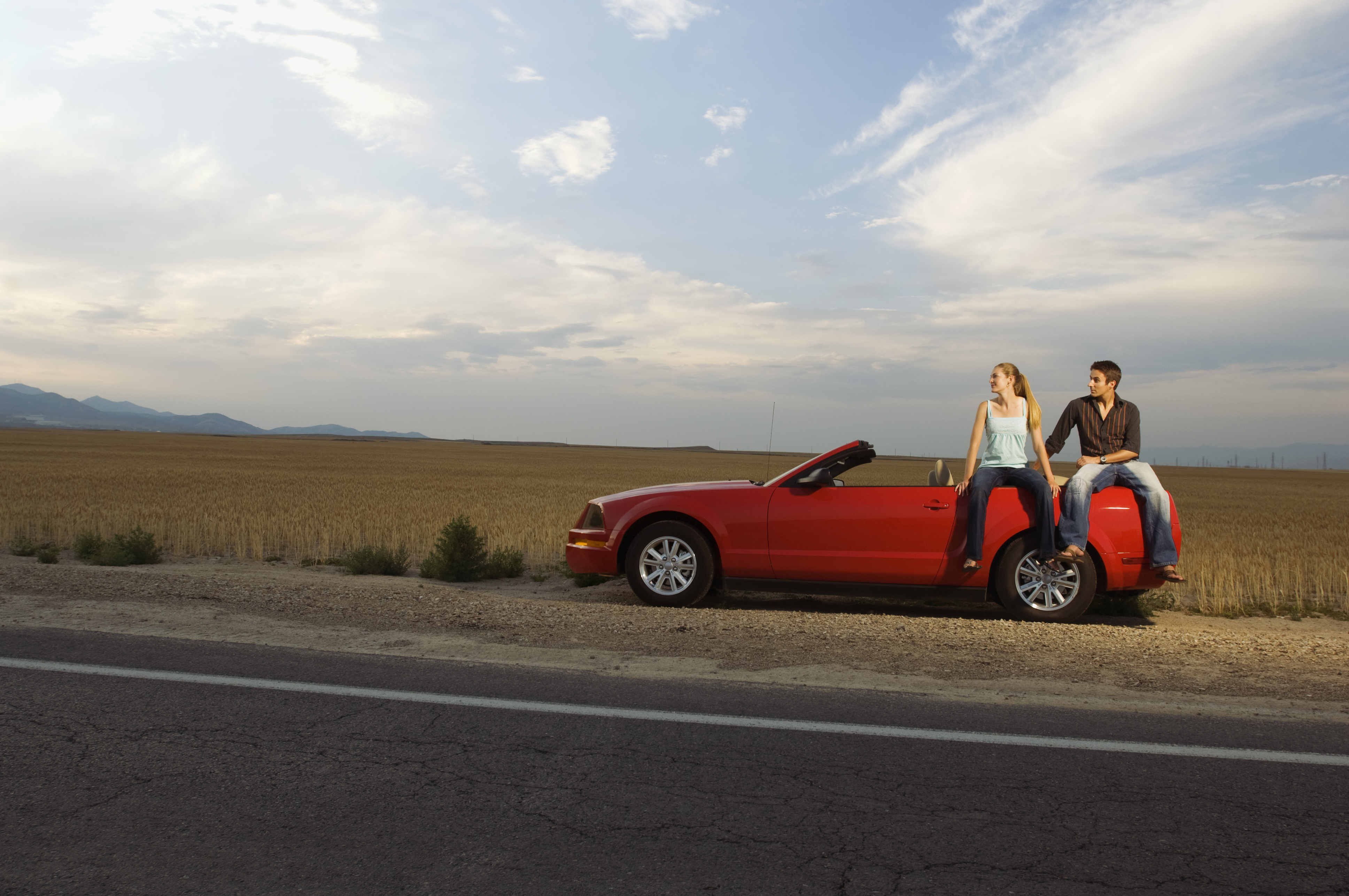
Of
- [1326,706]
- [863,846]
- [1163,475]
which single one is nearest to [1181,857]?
[863,846]

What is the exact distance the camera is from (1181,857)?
2891 millimetres

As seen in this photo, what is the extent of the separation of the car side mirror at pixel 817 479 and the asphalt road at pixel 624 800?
3183 millimetres

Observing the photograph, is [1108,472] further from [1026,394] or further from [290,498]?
[290,498]

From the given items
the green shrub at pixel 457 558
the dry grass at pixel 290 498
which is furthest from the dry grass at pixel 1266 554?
the dry grass at pixel 290 498

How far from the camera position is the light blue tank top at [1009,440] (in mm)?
7363

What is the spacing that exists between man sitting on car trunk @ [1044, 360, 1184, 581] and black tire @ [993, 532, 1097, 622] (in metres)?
0.21

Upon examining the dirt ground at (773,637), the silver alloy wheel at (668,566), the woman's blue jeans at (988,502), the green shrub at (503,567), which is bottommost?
the green shrub at (503,567)

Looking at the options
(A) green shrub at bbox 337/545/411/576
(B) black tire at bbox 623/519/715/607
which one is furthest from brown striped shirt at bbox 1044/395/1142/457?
(A) green shrub at bbox 337/545/411/576

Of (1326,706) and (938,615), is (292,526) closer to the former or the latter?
(938,615)

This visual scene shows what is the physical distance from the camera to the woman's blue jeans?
7.27 m

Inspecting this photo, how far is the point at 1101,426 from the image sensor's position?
7.48 metres

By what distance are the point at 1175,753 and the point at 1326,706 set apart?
1588 mm

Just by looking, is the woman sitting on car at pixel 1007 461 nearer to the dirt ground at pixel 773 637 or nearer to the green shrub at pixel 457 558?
the dirt ground at pixel 773 637

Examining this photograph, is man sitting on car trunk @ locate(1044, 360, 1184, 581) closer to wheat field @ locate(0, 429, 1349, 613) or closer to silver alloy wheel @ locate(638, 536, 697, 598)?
wheat field @ locate(0, 429, 1349, 613)
